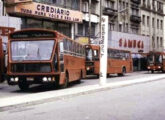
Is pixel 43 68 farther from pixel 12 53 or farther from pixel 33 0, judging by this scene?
pixel 33 0

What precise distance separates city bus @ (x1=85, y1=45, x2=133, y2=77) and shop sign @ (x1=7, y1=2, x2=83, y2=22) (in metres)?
5.37

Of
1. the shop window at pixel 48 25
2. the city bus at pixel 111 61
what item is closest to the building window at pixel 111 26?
the city bus at pixel 111 61

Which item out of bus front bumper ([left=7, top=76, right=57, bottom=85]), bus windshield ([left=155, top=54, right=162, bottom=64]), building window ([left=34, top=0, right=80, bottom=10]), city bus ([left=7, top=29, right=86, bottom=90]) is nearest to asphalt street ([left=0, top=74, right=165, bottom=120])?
bus front bumper ([left=7, top=76, right=57, bottom=85])

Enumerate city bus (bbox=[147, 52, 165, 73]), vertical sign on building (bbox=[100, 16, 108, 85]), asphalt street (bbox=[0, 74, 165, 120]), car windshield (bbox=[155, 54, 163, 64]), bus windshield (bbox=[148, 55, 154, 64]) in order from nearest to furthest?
asphalt street (bbox=[0, 74, 165, 120]) → vertical sign on building (bbox=[100, 16, 108, 85]) → city bus (bbox=[147, 52, 165, 73]) → car windshield (bbox=[155, 54, 163, 64]) → bus windshield (bbox=[148, 55, 154, 64])

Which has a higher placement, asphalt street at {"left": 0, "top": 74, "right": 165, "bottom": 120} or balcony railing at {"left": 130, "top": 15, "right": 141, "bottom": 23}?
balcony railing at {"left": 130, "top": 15, "right": 141, "bottom": 23}

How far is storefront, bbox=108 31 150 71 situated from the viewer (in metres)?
59.4

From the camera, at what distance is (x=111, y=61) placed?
135ft

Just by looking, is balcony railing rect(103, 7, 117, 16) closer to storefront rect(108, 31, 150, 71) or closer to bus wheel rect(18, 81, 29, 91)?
storefront rect(108, 31, 150, 71)

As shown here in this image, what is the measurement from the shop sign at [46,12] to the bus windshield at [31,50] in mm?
14784

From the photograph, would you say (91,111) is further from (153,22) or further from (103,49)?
(153,22)

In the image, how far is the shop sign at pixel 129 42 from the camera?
58.7 meters

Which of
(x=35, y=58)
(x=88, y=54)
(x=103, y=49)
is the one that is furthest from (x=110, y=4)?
(x=35, y=58)

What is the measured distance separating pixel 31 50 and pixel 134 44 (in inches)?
1808

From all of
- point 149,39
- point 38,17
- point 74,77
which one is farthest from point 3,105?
point 149,39
